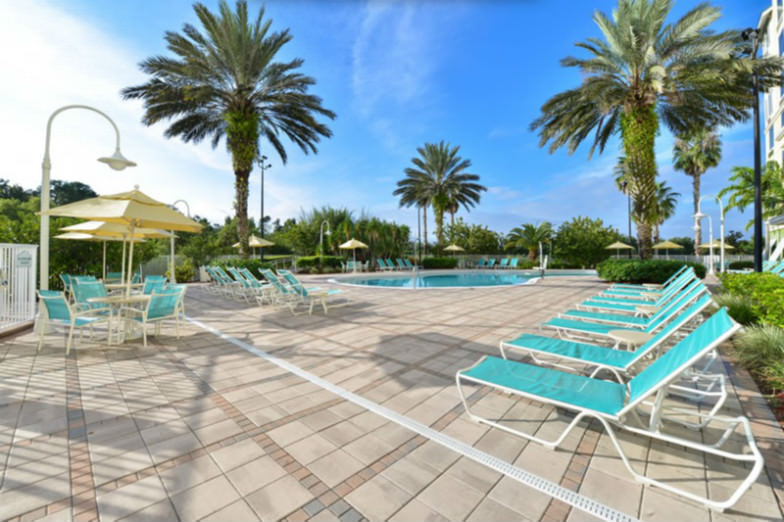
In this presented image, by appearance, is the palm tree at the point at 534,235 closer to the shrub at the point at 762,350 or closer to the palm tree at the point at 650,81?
the palm tree at the point at 650,81

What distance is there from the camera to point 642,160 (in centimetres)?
1201

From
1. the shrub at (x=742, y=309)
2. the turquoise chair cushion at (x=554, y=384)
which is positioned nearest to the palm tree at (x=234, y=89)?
the turquoise chair cushion at (x=554, y=384)

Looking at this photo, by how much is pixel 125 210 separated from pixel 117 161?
1917 mm

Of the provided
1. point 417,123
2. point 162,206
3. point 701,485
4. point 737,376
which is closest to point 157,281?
point 162,206

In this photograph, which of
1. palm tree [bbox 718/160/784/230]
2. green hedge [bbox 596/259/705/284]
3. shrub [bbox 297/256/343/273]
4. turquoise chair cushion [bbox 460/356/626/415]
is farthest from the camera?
shrub [bbox 297/256/343/273]

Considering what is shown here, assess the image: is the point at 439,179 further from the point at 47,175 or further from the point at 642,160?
the point at 47,175

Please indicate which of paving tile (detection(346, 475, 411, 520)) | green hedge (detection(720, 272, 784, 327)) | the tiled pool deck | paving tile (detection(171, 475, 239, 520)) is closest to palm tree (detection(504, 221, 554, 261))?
green hedge (detection(720, 272, 784, 327))

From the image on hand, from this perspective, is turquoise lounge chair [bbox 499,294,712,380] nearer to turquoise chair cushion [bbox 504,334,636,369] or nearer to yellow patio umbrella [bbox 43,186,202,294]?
turquoise chair cushion [bbox 504,334,636,369]

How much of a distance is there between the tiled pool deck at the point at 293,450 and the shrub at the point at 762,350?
9.3 inches

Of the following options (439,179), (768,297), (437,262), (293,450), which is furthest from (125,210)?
(439,179)

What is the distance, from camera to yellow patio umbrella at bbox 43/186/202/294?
477 cm

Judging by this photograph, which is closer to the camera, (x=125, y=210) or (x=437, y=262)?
(x=125, y=210)

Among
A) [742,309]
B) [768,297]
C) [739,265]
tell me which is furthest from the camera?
[739,265]

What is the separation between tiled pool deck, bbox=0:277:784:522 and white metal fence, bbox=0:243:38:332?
77.3 inches
